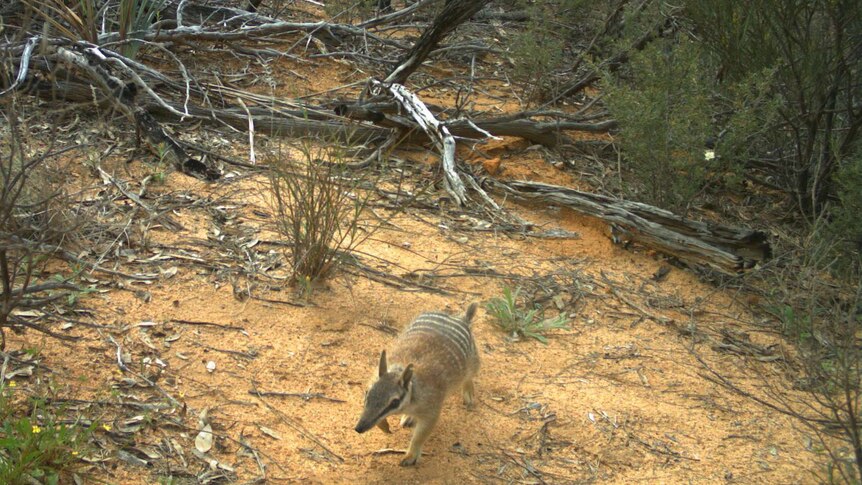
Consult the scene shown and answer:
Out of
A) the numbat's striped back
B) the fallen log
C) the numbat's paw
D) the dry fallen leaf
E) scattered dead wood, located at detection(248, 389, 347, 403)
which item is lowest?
the fallen log

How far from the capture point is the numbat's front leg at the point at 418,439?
400 centimetres

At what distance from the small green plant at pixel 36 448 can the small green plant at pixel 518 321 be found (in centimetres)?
263

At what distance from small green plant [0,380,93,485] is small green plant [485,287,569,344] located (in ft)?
8.62

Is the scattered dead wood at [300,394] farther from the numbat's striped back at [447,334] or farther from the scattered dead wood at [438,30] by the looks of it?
the scattered dead wood at [438,30]

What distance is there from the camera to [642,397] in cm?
476

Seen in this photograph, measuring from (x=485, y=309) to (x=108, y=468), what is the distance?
2.66 meters

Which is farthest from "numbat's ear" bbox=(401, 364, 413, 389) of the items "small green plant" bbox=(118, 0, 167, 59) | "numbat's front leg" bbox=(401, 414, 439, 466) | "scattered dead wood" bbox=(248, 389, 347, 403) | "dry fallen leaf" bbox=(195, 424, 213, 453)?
"small green plant" bbox=(118, 0, 167, 59)

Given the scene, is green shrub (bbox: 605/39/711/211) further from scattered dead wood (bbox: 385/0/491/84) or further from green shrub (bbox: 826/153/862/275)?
scattered dead wood (bbox: 385/0/491/84)

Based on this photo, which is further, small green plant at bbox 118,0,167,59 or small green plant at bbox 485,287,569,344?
small green plant at bbox 118,0,167,59

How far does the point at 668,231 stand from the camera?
6.33 m

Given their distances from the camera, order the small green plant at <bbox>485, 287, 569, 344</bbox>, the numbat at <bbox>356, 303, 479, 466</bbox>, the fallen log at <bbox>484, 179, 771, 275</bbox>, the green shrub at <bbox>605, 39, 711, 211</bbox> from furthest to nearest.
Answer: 1. the green shrub at <bbox>605, 39, 711, 211</bbox>
2. the fallen log at <bbox>484, 179, 771, 275</bbox>
3. the small green plant at <bbox>485, 287, 569, 344</bbox>
4. the numbat at <bbox>356, 303, 479, 466</bbox>

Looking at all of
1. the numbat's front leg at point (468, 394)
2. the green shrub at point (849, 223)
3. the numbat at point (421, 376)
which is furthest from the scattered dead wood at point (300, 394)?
the green shrub at point (849, 223)

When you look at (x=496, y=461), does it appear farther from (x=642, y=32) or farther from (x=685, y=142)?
(x=642, y=32)

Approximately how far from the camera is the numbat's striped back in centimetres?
428
